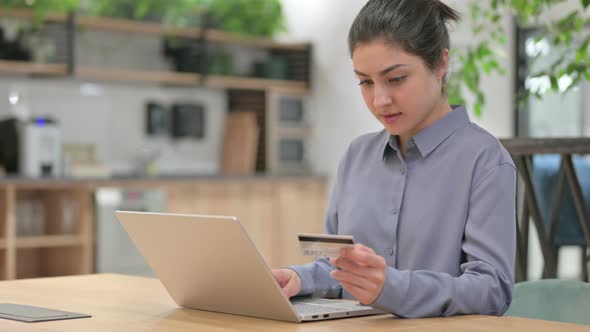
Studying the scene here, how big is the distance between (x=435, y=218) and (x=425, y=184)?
7 centimetres

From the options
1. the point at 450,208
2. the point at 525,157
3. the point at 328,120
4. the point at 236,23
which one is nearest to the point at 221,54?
the point at 236,23

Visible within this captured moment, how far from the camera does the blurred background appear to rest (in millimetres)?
5727

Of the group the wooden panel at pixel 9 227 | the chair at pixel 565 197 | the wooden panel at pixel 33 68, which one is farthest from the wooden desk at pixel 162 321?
the wooden panel at pixel 33 68

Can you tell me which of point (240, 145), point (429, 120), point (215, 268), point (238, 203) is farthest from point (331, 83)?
point (215, 268)

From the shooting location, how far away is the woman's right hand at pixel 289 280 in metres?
1.68

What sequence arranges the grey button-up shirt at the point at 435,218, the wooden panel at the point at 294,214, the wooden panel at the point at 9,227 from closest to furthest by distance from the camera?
the grey button-up shirt at the point at 435,218 < the wooden panel at the point at 9,227 < the wooden panel at the point at 294,214

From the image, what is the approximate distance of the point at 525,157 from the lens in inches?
102

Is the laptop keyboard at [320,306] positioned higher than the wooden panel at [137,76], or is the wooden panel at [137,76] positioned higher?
the wooden panel at [137,76]

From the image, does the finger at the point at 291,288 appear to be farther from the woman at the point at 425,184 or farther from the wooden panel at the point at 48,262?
the wooden panel at the point at 48,262

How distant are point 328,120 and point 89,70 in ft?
6.47

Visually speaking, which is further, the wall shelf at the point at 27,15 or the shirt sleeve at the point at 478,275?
the wall shelf at the point at 27,15

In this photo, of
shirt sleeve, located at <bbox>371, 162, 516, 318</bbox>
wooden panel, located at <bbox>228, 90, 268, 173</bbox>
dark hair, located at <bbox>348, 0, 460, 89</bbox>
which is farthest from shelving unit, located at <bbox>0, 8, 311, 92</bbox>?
shirt sleeve, located at <bbox>371, 162, 516, 318</bbox>

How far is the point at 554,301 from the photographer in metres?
1.78

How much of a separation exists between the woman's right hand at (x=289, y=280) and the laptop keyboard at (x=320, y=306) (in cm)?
2
